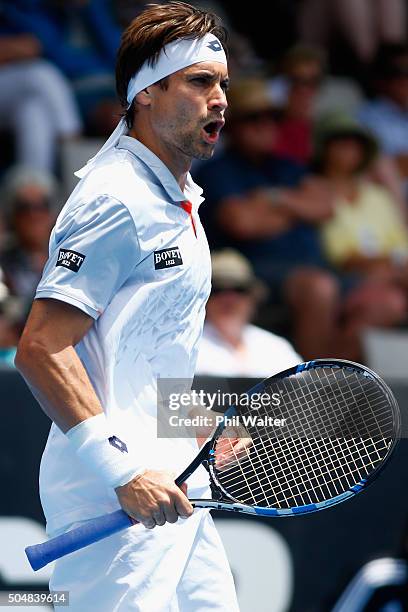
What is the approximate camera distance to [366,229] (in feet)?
26.5

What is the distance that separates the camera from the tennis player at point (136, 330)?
2965mm

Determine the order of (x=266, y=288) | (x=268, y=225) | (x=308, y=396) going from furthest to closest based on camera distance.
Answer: (x=268, y=225)
(x=266, y=288)
(x=308, y=396)

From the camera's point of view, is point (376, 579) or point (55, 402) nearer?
point (55, 402)

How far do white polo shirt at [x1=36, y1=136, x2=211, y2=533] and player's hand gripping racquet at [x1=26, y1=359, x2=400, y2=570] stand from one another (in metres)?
0.13

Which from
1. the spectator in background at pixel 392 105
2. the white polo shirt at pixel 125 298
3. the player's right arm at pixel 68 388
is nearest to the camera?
the player's right arm at pixel 68 388

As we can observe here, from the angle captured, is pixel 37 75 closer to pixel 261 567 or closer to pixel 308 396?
pixel 261 567

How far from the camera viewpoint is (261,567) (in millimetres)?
5098

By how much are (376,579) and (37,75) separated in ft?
13.5

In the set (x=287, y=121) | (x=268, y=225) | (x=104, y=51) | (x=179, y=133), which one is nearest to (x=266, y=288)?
(x=268, y=225)

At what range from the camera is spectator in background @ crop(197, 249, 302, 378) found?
5.98m

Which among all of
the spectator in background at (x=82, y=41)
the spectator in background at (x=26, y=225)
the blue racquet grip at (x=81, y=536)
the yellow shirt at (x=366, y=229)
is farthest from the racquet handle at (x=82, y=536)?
the spectator in background at (x=82, y=41)

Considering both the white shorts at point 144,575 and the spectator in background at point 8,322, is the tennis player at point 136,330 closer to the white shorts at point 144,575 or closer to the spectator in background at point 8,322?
the white shorts at point 144,575

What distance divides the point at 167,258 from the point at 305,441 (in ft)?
2.40

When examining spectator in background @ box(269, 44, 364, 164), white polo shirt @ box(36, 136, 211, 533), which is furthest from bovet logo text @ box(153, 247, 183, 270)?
spectator in background @ box(269, 44, 364, 164)
